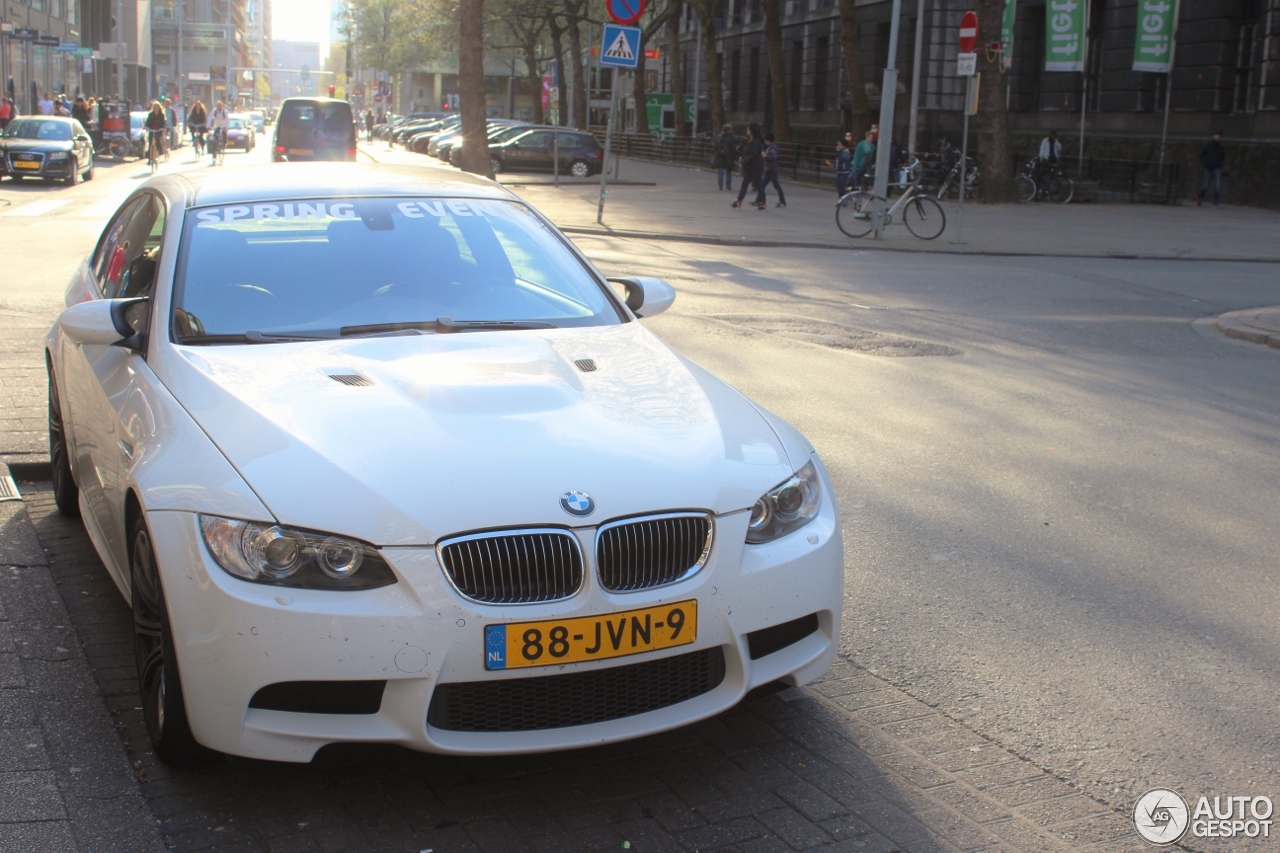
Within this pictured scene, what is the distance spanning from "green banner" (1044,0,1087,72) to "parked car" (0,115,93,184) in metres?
24.2

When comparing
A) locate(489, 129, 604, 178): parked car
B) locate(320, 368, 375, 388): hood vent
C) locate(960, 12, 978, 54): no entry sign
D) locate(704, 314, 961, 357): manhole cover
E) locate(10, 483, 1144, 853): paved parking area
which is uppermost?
locate(960, 12, 978, 54): no entry sign

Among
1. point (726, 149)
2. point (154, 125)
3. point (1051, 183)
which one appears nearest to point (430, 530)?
point (726, 149)

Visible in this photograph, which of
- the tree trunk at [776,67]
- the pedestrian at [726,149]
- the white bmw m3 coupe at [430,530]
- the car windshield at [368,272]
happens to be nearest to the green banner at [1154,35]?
the pedestrian at [726,149]

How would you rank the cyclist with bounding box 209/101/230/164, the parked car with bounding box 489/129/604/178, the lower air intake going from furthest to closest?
1. the cyclist with bounding box 209/101/230/164
2. the parked car with bounding box 489/129/604/178
3. the lower air intake

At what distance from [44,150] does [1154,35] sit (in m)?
26.9

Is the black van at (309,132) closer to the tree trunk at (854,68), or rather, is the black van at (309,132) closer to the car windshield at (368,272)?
the tree trunk at (854,68)

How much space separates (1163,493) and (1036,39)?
4191cm

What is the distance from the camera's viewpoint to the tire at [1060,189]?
3406cm

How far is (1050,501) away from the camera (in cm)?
648

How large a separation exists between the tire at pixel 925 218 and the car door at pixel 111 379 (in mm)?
17926

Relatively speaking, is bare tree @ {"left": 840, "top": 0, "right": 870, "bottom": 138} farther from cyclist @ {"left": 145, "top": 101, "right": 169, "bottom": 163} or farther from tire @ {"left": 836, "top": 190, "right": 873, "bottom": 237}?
cyclist @ {"left": 145, "top": 101, "right": 169, "bottom": 163}

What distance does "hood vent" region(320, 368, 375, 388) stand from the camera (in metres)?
3.84

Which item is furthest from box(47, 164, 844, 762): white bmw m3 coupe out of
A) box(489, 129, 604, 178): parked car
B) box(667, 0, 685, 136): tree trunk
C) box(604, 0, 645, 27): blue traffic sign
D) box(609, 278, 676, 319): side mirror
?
box(667, 0, 685, 136): tree trunk

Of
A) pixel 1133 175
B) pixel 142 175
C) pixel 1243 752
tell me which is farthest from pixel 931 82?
pixel 1243 752
